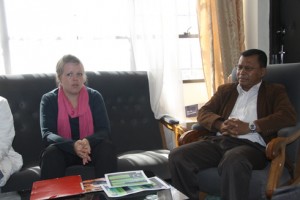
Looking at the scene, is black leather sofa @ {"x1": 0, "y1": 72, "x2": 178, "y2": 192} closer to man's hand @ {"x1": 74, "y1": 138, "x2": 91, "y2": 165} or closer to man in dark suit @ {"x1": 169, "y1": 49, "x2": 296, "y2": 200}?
man's hand @ {"x1": 74, "y1": 138, "x2": 91, "y2": 165}

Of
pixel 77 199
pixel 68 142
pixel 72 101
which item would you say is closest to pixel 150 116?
pixel 72 101

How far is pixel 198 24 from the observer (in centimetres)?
328

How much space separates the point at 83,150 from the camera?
2.13 m

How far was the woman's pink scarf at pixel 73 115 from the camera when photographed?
240cm

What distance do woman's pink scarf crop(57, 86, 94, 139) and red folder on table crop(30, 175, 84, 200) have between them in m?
0.64

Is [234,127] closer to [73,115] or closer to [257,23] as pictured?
[73,115]

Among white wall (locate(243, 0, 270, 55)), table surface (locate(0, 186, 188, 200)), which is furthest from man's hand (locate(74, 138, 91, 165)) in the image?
white wall (locate(243, 0, 270, 55))

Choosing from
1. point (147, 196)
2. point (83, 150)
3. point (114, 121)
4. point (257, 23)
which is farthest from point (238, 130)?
point (257, 23)

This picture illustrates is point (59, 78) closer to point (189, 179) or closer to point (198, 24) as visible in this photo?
point (189, 179)

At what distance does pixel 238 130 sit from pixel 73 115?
1.13m

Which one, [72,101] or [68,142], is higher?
[72,101]

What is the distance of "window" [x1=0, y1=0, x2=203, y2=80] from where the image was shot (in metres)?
2.87

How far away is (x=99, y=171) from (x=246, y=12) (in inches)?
93.2

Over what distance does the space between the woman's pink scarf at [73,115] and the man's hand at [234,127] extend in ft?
3.05
